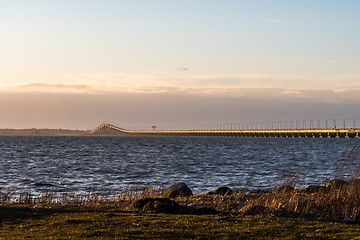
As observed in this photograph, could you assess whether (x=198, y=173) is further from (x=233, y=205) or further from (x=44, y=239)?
(x=44, y=239)

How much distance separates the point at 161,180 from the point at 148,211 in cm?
2597

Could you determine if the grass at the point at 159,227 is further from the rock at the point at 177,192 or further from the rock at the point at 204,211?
the rock at the point at 177,192

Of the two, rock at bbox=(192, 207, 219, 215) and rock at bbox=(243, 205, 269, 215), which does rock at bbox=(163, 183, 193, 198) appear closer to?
rock at bbox=(192, 207, 219, 215)

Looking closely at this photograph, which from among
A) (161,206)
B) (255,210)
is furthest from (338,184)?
(161,206)

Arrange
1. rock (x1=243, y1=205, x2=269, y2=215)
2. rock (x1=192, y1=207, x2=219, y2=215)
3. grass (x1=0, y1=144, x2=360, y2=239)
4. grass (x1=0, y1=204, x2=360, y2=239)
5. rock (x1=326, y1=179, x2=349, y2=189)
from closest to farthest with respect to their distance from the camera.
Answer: grass (x1=0, y1=204, x2=360, y2=239)
grass (x1=0, y1=144, x2=360, y2=239)
rock (x1=243, y1=205, x2=269, y2=215)
rock (x1=192, y1=207, x2=219, y2=215)
rock (x1=326, y1=179, x2=349, y2=189)

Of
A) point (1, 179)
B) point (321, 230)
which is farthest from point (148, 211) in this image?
point (1, 179)

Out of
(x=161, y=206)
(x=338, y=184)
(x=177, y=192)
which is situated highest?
(x=338, y=184)

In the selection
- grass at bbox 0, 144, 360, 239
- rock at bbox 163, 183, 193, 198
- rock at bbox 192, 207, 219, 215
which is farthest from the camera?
rock at bbox 163, 183, 193, 198

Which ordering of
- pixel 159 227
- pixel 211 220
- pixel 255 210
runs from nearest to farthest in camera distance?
1. pixel 159 227
2. pixel 211 220
3. pixel 255 210

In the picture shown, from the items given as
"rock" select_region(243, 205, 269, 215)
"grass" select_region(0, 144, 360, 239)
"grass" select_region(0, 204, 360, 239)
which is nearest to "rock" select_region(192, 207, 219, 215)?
"grass" select_region(0, 144, 360, 239)

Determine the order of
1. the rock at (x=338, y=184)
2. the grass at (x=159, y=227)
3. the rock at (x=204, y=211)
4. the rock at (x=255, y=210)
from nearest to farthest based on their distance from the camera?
1. the grass at (x=159, y=227)
2. the rock at (x=255, y=210)
3. the rock at (x=204, y=211)
4. the rock at (x=338, y=184)

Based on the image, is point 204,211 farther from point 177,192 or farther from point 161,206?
point 177,192

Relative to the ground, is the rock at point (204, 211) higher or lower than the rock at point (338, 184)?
lower

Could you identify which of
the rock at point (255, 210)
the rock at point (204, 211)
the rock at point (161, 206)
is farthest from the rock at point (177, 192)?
the rock at point (255, 210)
